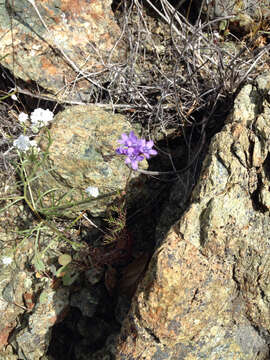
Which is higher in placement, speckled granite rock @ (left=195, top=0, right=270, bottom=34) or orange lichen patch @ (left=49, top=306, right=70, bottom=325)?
speckled granite rock @ (left=195, top=0, right=270, bottom=34)

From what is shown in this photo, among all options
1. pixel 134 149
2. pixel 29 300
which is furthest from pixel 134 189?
pixel 29 300

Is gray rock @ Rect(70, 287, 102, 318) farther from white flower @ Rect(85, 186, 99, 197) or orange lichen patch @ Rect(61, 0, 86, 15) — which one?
orange lichen patch @ Rect(61, 0, 86, 15)

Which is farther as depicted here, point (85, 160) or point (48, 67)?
point (48, 67)

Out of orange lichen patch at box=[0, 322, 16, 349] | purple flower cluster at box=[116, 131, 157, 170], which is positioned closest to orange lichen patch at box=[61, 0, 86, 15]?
purple flower cluster at box=[116, 131, 157, 170]

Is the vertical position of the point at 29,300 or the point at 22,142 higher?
the point at 22,142

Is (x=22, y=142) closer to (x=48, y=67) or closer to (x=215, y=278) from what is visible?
(x=48, y=67)

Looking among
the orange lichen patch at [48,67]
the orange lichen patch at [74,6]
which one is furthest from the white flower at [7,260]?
the orange lichen patch at [74,6]
